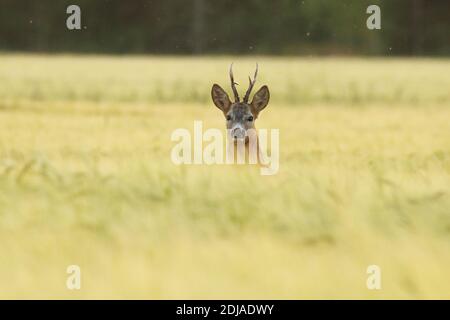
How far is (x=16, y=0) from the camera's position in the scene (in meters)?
42.7

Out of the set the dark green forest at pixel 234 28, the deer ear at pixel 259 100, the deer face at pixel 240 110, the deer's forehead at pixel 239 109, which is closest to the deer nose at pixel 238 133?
the deer face at pixel 240 110

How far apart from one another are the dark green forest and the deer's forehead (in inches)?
1231

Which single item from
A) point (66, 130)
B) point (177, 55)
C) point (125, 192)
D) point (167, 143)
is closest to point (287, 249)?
point (125, 192)

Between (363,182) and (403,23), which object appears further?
(403,23)

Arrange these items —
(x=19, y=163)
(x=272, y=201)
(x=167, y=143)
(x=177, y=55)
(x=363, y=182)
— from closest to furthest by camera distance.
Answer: (x=272, y=201) → (x=363, y=182) → (x=19, y=163) → (x=167, y=143) → (x=177, y=55)

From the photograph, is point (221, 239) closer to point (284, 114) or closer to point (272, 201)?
point (272, 201)

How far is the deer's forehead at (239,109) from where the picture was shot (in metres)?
7.71

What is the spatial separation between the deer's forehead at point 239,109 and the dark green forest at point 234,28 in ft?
103
